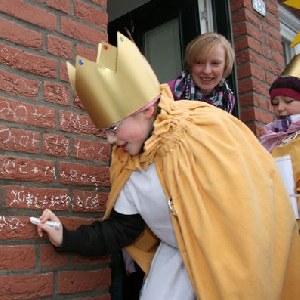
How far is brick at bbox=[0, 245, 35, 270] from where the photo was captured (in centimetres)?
184

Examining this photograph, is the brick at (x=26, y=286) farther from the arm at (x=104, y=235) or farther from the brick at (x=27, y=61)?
the brick at (x=27, y=61)

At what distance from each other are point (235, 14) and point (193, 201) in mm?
2269

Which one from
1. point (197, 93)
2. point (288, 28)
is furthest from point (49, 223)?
point (288, 28)

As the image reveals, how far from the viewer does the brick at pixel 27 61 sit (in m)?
1.96

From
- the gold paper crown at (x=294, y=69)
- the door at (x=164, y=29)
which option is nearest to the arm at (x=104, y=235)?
the gold paper crown at (x=294, y=69)

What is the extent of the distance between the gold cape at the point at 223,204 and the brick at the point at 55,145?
1.25 feet

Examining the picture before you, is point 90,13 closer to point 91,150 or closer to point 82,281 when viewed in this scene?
point 91,150

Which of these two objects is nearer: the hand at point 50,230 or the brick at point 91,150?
the hand at point 50,230

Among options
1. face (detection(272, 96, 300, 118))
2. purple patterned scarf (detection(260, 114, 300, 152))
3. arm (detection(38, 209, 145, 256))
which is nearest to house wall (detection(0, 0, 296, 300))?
arm (detection(38, 209, 145, 256))

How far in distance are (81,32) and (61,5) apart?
151mm

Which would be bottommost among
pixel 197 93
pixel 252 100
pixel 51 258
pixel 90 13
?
pixel 51 258

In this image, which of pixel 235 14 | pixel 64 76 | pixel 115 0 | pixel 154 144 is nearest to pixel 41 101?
pixel 64 76

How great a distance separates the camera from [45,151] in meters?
2.05

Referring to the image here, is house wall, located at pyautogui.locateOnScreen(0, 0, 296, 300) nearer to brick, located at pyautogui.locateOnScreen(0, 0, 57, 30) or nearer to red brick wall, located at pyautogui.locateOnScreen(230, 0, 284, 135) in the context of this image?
brick, located at pyautogui.locateOnScreen(0, 0, 57, 30)
